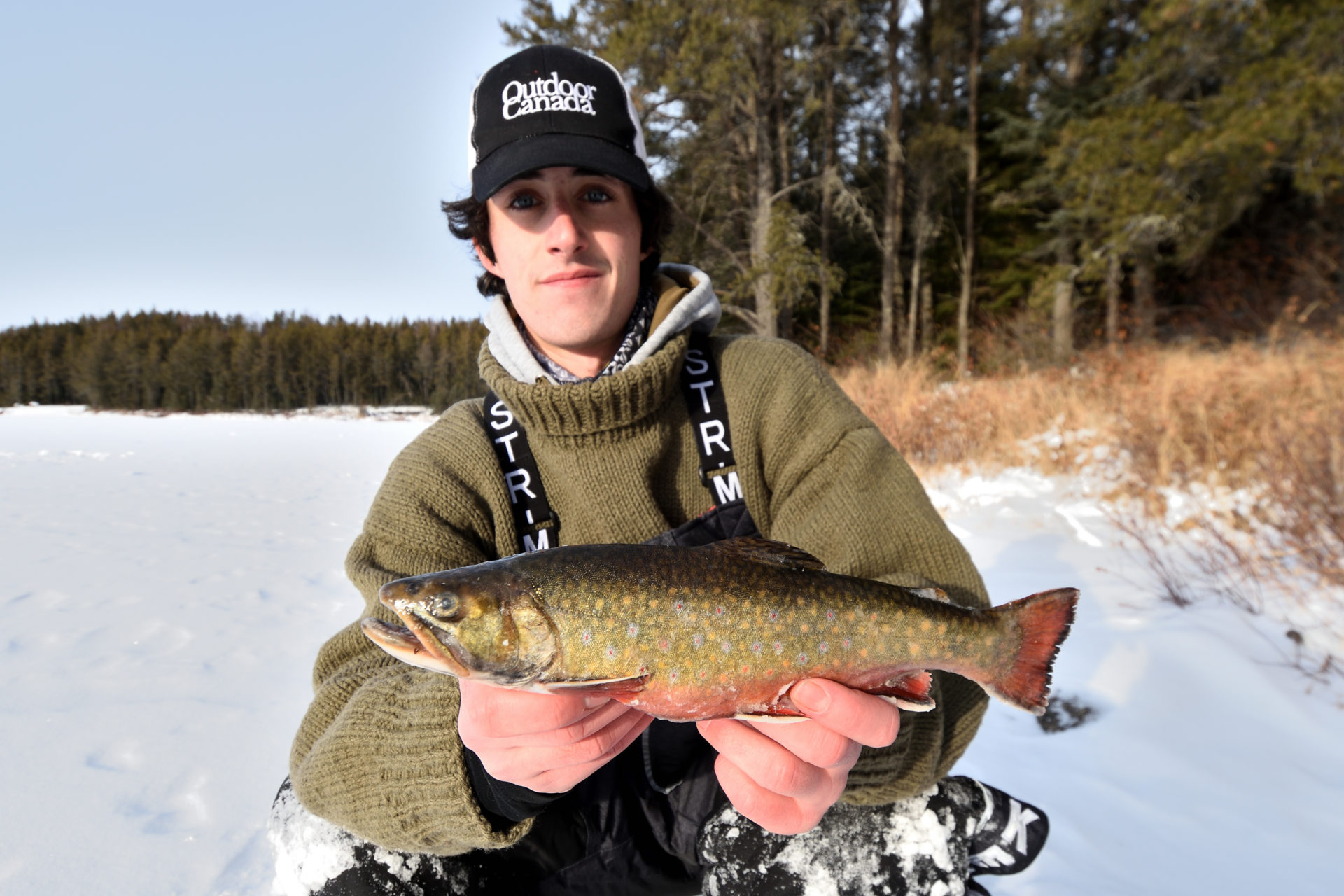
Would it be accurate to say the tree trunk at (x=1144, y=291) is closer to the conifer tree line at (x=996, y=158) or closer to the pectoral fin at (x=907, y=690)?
the conifer tree line at (x=996, y=158)

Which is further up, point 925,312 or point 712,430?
point 925,312

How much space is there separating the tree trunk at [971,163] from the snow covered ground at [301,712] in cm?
1620

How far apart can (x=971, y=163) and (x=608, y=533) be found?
2390 cm

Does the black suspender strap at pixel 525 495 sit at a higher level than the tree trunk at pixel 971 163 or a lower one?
lower

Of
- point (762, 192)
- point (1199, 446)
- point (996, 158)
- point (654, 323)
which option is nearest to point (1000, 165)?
point (996, 158)

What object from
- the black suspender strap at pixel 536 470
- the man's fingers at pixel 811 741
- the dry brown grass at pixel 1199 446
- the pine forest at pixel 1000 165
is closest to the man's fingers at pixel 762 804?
the man's fingers at pixel 811 741

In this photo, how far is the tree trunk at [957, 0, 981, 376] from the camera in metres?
21.3

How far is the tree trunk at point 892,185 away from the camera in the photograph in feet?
65.3

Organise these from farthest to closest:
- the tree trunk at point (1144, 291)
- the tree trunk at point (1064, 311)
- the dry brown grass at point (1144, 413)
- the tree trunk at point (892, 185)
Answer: the tree trunk at point (892, 185) → the tree trunk at point (1144, 291) → the tree trunk at point (1064, 311) → the dry brown grass at point (1144, 413)

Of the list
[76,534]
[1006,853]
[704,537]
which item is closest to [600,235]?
[704,537]

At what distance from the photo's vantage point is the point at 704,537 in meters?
2.31

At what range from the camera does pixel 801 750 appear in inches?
61.6

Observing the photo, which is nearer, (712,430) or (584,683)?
(584,683)

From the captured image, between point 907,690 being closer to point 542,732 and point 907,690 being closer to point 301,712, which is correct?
point 542,732
